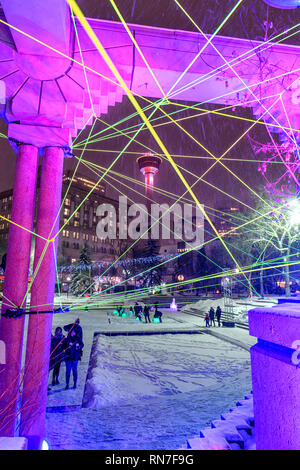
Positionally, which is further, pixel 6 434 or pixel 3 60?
pixel 3 60

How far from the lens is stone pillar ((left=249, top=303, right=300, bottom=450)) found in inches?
56.7

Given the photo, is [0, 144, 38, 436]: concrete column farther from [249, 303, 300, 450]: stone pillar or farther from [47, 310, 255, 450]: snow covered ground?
[249, 303, 300, 450]: stone pillar

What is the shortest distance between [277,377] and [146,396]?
237 inches

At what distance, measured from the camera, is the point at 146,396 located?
6621 mm

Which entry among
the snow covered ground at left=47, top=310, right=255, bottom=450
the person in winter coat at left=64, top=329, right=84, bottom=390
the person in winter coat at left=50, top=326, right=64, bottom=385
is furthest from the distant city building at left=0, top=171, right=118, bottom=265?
the person in winter coat at left=64, top=329, right=84, bottom=390

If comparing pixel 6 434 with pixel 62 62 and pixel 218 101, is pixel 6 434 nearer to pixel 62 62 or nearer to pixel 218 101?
pixel 62 62

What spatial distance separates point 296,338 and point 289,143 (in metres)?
3.88

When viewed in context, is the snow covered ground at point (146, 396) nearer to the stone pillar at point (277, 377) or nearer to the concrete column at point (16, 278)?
the concrete column at point (16, 278)

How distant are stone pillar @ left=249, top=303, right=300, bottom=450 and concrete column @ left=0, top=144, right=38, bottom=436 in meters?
3.12

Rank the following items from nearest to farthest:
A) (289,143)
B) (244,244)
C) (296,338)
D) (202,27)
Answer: (296,338)
(202,27)
(289,143)
(244,244)

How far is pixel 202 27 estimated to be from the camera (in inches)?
154

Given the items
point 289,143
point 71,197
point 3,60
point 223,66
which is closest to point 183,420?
point 289,143

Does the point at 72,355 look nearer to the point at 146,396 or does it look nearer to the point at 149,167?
the point at 146,396

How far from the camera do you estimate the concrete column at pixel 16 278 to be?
3512mm
